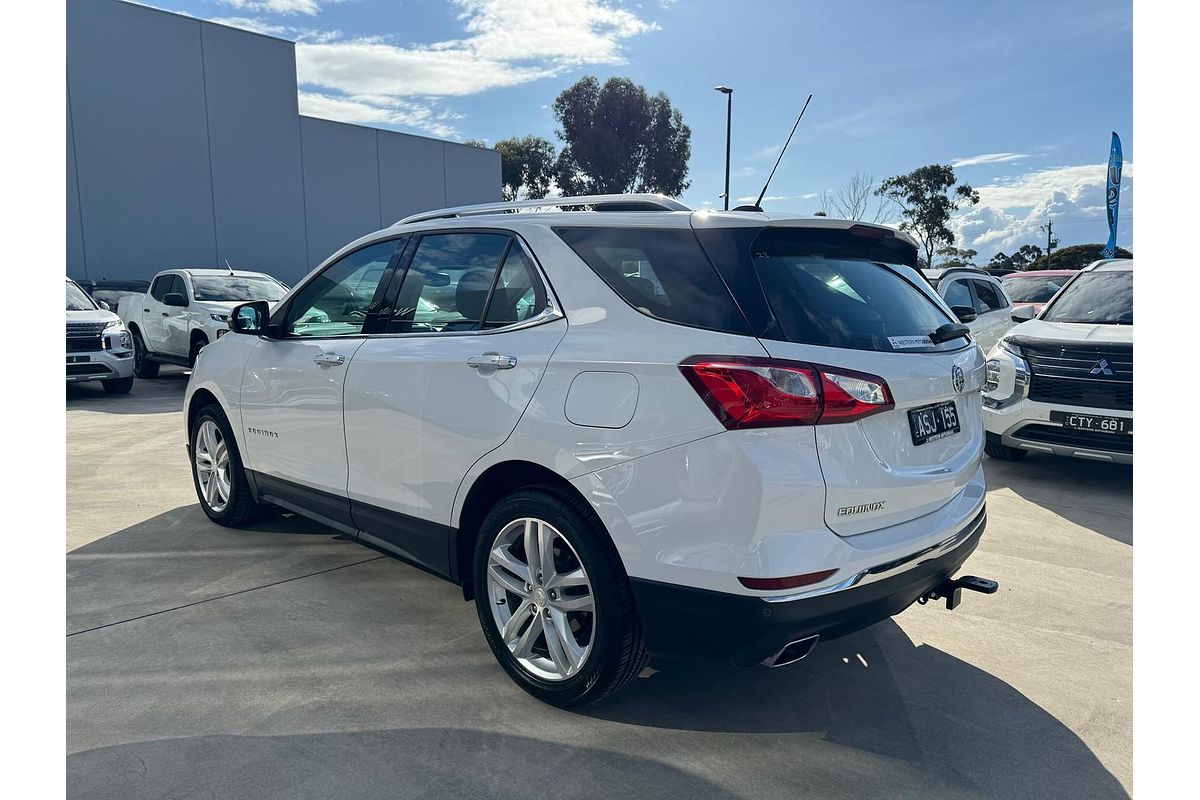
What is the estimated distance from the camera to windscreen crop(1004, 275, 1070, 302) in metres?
A: 15.3

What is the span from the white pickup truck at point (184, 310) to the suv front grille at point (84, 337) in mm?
1166

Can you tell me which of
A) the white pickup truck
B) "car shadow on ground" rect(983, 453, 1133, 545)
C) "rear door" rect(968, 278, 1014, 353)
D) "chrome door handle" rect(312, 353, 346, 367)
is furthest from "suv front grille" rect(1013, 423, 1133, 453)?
the white pickup truck

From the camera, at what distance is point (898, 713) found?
3.03 m

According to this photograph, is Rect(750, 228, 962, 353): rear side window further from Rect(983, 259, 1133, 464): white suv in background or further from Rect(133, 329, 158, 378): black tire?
Rect(133, 329, 158, 378): black tire

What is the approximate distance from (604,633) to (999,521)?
389cm

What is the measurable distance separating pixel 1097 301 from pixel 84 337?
11826 mm

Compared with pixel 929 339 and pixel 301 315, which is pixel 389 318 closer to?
pixel 301 315

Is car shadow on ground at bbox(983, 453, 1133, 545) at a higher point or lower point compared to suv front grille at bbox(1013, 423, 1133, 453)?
lower

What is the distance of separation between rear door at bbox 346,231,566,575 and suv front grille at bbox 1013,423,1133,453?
519cm

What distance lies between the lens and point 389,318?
12.3ft

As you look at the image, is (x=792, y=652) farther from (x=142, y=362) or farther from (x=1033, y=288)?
(x=1033, y=288)
